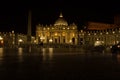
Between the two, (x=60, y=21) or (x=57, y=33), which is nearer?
(x=57, y=33)

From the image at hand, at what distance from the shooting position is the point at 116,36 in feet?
363

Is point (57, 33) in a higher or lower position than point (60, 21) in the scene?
lower

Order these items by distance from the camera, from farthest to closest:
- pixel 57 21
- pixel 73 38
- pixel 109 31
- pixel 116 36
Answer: pixel 57 21
pixel 73 38
pixel 109 31
pixel 116 36

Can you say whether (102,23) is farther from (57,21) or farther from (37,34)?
(37,34)

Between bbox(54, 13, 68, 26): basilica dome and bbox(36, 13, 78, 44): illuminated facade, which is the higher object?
bbox(54, 13, 68, 26): basilica dome

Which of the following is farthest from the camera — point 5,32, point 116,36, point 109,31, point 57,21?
point 57,21

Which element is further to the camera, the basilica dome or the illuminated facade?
the basilica dome

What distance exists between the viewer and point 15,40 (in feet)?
430

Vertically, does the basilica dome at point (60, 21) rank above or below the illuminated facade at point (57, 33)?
above

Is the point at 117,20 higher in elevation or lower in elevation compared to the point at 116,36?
higher

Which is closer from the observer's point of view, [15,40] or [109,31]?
[109,31]

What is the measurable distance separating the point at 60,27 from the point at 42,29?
9765 mm

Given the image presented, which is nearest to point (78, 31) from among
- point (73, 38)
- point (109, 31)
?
point (73, 38)

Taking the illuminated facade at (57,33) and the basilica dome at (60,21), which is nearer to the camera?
the illuminated facade at (57,33)
